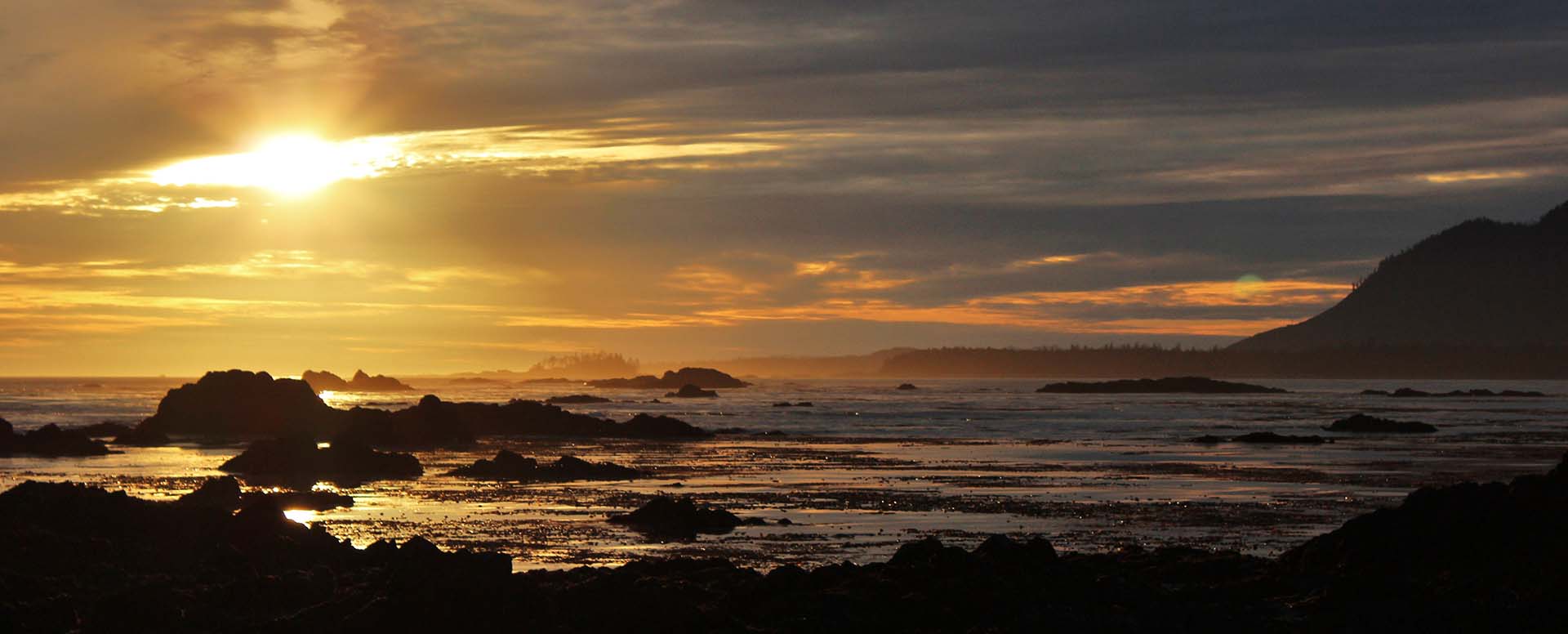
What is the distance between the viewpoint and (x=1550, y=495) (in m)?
24.6

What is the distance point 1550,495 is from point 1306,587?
5202 millimetres

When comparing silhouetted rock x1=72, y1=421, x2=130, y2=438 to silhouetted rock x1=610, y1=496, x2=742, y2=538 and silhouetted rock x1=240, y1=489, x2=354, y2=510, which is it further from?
silhouetted rock x1=610, y1=496, x2=742, y2=538

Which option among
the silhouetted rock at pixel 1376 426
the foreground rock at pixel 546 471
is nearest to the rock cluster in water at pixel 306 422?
the foreground rock at pixel 546 471

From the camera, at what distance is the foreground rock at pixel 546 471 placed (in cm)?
5309

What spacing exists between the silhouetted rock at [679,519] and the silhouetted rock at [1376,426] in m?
67.4

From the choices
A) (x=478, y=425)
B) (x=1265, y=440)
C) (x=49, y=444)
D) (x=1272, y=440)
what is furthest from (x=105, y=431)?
(x=1272, y=440)

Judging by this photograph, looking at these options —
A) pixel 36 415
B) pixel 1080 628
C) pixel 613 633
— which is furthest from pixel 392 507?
pixel 36 415

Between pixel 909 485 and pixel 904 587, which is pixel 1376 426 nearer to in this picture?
pixel 909 485

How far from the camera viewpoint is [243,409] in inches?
3647

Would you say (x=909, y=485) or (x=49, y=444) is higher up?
(x=49, y=444)

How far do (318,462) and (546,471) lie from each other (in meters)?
10.6

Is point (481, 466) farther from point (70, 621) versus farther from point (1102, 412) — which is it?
point (1102, 412)

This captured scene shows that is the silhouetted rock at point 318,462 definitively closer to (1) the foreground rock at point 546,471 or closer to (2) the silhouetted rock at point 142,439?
(1) the foreground rock at point 546,471

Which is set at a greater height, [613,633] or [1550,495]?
[1550,495]
